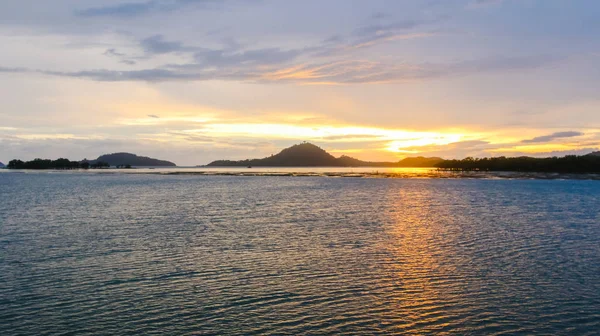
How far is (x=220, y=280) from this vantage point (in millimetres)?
26047

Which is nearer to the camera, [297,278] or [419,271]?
[297,278]

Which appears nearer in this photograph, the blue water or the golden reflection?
the blue water

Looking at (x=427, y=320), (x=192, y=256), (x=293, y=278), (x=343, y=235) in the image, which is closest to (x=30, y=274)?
(x=192, y=256)

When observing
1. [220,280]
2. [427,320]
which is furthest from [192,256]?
[427,320]

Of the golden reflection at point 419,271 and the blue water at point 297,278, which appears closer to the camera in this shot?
the blue water at point 297,278

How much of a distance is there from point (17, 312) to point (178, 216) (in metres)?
36.9

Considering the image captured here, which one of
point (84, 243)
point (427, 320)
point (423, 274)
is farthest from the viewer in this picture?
point (84, 243)

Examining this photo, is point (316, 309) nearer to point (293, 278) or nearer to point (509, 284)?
point (293, 278)

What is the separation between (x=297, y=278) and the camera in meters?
26.4

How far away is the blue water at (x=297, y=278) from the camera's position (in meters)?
19.6

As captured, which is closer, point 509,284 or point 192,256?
point 509,284

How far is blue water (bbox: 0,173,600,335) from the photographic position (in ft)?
64.2

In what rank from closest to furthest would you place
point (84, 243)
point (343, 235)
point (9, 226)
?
point (84, 243) → point (343, 235) → point (9, 226)

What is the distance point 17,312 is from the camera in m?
20.5
